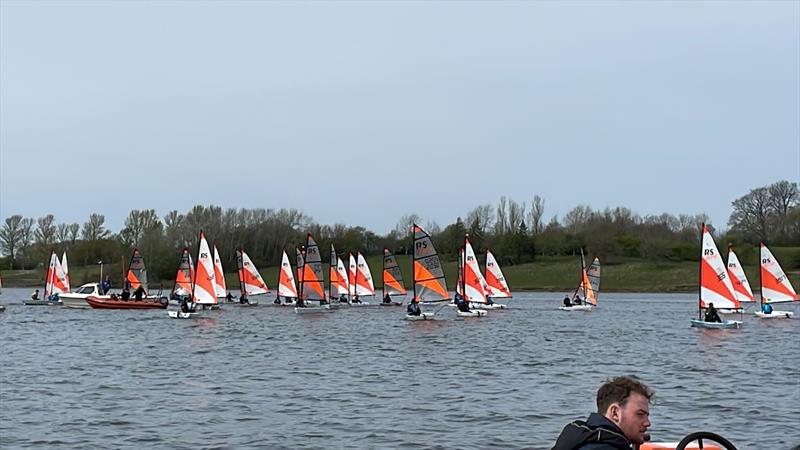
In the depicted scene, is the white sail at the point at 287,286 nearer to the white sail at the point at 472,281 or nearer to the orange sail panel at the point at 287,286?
the orange sail panel at the point at 287,286

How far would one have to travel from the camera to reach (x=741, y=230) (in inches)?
4860

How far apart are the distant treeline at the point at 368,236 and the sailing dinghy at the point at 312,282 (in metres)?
59.5

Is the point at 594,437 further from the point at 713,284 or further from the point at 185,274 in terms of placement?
the point at 185,274

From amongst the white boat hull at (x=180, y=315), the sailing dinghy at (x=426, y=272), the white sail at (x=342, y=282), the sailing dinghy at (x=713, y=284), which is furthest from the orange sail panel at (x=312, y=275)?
the sailing dinghy at (x=713, y=284)

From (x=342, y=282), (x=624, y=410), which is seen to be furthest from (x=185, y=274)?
(x=624, y=410)

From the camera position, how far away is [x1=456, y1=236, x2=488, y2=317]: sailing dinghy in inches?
2083

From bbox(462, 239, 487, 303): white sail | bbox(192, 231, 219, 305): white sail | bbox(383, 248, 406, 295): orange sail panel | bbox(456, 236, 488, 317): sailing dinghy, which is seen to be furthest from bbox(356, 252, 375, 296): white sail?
bbox(192, 231, 219, 305): white sail

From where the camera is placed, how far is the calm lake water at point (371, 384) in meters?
16.0

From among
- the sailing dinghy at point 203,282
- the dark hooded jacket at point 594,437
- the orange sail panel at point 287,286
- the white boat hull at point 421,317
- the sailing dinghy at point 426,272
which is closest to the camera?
the dark hooded jacket at point 594,437

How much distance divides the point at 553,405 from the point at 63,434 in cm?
945

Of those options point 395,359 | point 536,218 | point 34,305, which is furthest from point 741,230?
point 395,359

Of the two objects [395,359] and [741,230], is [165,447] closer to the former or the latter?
[395,359]

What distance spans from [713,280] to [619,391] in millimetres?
40777

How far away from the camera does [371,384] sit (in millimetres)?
22812
